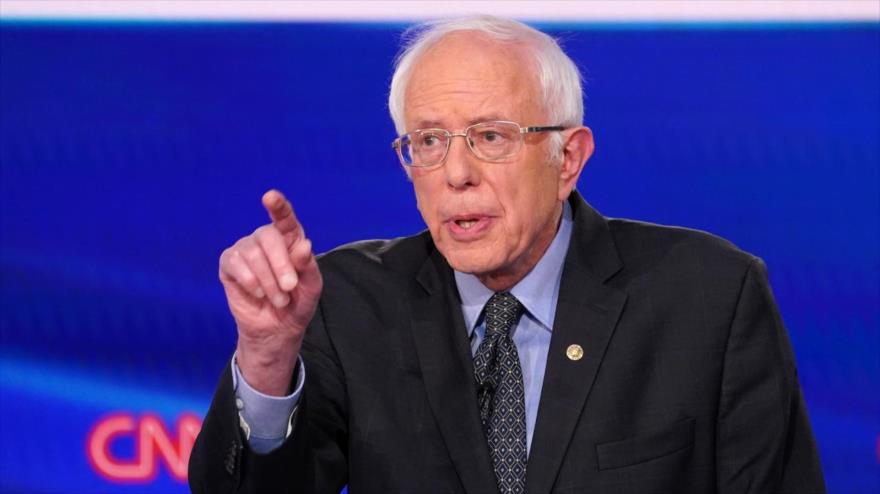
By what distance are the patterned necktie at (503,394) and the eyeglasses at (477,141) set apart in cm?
26

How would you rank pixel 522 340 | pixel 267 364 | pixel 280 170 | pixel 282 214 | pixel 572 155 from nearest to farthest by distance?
pixel 282 214, pixel 267 364, pixel 522 340, pixel 572 155, pixel 280 170

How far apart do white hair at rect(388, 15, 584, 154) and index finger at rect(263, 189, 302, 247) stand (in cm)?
55

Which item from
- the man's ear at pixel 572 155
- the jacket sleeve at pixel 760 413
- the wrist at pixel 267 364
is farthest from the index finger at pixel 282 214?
the jacket sleeve at pixel 760 413

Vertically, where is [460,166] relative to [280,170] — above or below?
below

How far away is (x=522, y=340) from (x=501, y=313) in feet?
0.21

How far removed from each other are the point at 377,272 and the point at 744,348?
2.21 ft

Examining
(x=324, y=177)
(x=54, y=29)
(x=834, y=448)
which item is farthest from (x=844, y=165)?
(x=54, y=29)

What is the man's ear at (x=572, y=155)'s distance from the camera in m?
2.16

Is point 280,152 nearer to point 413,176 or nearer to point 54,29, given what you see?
point 54,29

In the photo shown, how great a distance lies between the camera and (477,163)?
6.61 ft

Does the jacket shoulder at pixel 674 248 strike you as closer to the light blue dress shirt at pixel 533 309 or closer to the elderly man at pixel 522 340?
the elderly man at pixel 522 340

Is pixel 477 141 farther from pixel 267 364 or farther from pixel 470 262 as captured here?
pixel 267 364

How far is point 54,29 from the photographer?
10.3 ft

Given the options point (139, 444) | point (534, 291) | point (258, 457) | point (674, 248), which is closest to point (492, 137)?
point (534, 291)
